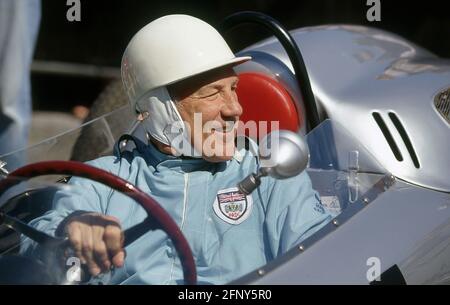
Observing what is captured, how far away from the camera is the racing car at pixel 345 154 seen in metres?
2.20

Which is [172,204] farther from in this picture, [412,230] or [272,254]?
[412,230]

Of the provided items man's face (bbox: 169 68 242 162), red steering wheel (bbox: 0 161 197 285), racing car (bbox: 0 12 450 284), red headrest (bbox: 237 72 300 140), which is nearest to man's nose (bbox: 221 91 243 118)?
man's face (bbox: 169 68 242 162)

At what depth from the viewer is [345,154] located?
107 inches

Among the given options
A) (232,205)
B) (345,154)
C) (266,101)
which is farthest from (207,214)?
(266,101)

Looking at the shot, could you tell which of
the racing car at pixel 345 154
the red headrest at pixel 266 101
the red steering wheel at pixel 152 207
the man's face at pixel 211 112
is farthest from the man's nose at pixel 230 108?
the red steering wheel at pixel 152 207

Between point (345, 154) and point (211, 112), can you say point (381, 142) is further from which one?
point (211, 112)

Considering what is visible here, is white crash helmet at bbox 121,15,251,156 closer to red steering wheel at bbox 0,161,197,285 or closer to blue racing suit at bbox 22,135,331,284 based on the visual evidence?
blue racing suit at bbox 22,135,331,284

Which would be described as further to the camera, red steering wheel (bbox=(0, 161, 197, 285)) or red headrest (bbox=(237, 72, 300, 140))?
red headrest (bbox=(237, 72, 300, 140))

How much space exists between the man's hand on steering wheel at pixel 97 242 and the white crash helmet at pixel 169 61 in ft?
1.71

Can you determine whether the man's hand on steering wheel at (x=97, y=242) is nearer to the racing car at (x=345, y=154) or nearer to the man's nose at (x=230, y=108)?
the racing car at (x=345, y=154)

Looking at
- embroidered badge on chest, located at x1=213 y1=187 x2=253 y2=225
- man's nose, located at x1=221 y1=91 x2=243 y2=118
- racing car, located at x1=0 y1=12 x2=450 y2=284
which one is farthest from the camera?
man's nose, located at x1=221 y1=91 x2=243 y2=118

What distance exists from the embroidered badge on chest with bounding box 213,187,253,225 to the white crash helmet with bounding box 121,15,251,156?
19 cm

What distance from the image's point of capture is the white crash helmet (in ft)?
8.37
